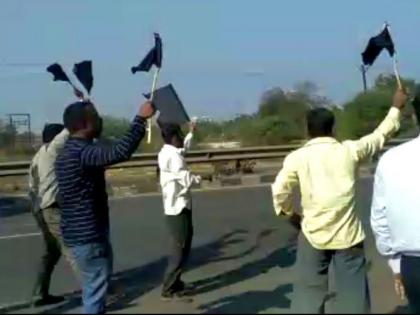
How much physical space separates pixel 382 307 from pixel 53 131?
10.9 feet

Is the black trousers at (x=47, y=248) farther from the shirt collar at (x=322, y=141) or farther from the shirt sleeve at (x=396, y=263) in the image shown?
the shirt sleeve at (x=396, y=263)

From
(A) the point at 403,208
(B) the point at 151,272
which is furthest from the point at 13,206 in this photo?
(A) the point at 403,208

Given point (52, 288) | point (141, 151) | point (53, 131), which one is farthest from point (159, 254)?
point (141, 151)

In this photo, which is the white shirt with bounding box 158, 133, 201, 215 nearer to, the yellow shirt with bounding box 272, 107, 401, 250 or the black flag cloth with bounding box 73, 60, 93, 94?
the black flag cloth with bounding box 73, 60, 93, 94

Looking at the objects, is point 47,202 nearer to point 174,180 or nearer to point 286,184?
point 174,180

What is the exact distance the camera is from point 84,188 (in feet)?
18.4

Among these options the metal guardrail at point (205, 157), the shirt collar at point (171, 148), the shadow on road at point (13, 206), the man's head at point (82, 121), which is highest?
the man's head at point (82, 121)

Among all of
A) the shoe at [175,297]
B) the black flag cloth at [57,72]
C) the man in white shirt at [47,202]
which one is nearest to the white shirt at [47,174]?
the man in white shirt at [47,202]

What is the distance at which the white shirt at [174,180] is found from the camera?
825 centimetres

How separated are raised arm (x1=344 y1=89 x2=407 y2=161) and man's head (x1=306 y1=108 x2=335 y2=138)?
15 centimetres

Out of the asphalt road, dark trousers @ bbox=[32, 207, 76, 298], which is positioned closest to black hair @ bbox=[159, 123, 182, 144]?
dark trousers @ bbox=[32, 207, 76, 298]

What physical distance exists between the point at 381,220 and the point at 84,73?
354cm

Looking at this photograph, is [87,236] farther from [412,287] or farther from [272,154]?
[272,154]

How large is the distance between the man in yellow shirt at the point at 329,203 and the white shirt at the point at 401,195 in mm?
1154
